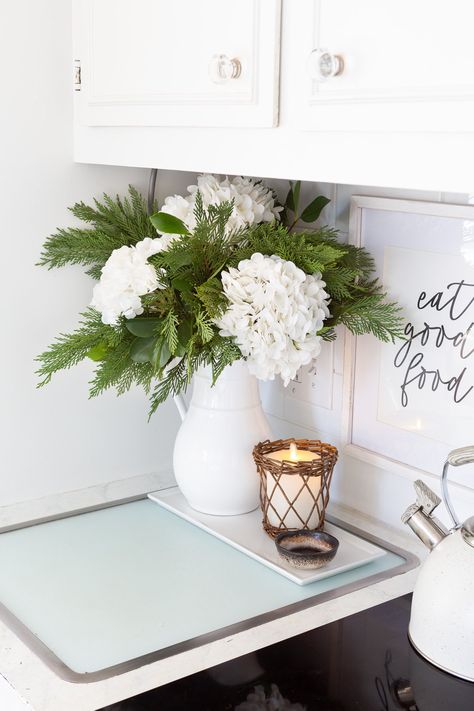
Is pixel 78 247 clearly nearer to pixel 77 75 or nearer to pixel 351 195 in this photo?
pixel 77 75

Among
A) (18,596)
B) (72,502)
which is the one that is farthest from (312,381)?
(18,596)

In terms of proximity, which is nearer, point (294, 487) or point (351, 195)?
point (294, 487)

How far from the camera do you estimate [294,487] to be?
1307 millimetres

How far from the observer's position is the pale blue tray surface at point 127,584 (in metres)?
1.10

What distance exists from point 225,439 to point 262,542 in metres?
0.17

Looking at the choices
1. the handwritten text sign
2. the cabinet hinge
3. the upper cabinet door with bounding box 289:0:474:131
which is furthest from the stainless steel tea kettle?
the cabinet hinge

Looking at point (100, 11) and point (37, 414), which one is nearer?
point (100, 11)

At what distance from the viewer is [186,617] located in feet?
3.73

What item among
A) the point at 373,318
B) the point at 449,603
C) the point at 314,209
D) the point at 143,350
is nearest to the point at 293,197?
the point at 314,209

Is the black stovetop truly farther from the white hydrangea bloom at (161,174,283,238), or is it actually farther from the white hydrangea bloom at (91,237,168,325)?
the white hydrangea bloom at (161,174,283,238)

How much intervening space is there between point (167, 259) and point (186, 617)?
477 millimetres

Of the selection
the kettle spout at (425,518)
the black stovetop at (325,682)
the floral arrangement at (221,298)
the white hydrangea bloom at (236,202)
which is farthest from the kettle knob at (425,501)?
the white hydrangea bloom at (236,202)

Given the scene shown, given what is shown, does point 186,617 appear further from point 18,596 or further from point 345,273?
point 345,273

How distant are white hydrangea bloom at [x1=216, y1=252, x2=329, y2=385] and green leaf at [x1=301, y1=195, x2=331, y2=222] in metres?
0.21
